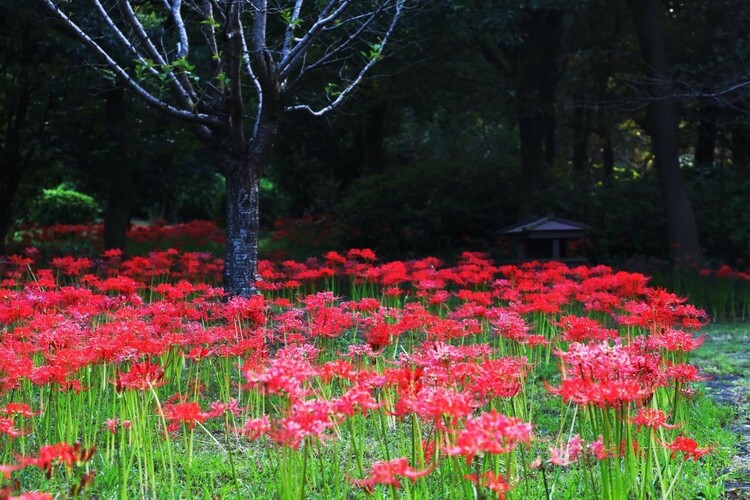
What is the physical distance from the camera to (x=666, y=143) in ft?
46.3

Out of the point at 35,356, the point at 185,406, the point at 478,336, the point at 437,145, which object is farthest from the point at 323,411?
the point at 437,145

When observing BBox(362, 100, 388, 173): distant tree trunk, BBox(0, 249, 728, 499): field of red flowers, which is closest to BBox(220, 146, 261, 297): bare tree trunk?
BBox(0, 249, 728, 499): field of red flowers

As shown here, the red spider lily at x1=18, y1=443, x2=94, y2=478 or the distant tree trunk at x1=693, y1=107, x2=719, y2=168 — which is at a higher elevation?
the distant tree trunk at x1=693, y1=107, x2=719, y2=168

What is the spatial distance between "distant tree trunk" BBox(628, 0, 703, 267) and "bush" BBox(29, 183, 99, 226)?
2012 cm

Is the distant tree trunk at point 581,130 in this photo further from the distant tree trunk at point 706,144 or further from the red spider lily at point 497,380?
the red spider lily at point 497,380

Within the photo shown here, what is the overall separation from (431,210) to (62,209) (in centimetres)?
1579

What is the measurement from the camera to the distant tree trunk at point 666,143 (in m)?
13.9

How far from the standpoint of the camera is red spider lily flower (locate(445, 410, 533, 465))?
2.06m

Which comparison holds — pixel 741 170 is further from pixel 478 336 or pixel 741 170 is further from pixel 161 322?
pixel 161 322

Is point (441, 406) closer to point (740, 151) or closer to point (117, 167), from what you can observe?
point (117, 167)

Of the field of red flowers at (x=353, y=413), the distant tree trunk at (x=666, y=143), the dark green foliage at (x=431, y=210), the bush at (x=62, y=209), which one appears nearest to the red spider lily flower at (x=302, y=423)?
the field of red flowers at (x=353, y=413)

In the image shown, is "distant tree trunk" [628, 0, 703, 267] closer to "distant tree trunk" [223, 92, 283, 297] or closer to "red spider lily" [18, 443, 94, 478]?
"distant tree trunk" [223, 92, 283, 297]

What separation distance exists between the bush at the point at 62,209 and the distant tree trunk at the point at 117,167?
1392cm

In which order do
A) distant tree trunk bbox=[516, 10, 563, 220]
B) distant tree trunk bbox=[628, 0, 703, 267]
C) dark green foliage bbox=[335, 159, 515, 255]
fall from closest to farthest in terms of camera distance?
distant tree trunk bbox=[628, 0, 703, 267] → distant tree trunk bbox=[516, 10, 563, 220] → dark green foliage bbox=[335, 159, 515, 255]
